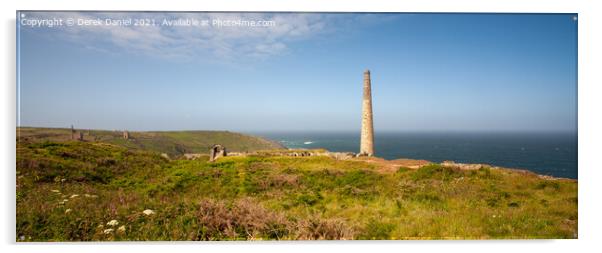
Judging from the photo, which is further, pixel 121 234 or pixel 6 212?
pixel 6 212

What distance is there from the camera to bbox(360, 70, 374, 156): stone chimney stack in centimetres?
2044

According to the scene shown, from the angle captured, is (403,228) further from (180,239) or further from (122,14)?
(122,14)

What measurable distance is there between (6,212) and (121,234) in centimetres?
366

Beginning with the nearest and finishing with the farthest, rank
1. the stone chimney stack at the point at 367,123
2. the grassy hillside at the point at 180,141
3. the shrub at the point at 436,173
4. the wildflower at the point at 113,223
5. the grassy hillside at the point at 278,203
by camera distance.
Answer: the wildflower at the point at 113,223 < the grassy hillside at the point at 278,203 < the shrub at the point at 436,173 < the stone chimney stack at the point at 367,123 < the grassy hillside at the point at 180,141

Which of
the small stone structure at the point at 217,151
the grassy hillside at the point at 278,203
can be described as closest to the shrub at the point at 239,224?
the grassy hillside at the point at 278,203

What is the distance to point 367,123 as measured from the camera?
69.2 ft

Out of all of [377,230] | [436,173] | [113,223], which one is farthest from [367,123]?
[113,223]

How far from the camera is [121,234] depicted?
20.2 ft

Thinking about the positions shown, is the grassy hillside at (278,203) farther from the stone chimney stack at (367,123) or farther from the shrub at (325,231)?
the stone chimney stack at (367,123)

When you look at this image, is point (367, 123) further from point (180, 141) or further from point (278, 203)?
point (180, 141)

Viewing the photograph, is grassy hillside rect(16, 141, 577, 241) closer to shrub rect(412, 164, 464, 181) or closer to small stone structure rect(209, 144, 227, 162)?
shrub rect(412, 164, 464, 181)

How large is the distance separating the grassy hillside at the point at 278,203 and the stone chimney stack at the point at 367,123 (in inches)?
392

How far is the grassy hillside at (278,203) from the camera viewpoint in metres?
6.33

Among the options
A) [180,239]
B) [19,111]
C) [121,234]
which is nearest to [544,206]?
[180,239]
